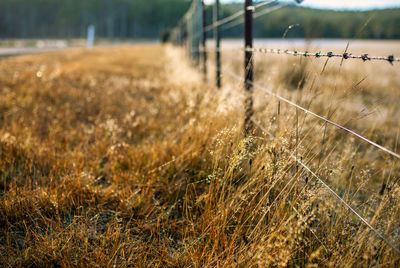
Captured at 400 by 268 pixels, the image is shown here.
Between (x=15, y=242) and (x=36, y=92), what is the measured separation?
4.23 metres

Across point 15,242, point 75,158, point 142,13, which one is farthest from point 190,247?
point 142,13

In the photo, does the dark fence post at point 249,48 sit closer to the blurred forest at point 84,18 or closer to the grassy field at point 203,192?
the grassy field at point 203,192

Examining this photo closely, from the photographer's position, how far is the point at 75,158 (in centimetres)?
254

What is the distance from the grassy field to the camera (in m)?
1.41

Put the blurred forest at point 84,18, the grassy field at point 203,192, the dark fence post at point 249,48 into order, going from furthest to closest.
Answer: the blurred forest at point 84,18 < the dark fence post at point 249,48 < the grassy field at point 203,192

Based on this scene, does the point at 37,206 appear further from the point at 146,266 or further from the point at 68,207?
the point at 146,266

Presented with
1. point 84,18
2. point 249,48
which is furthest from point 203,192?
point 84,18

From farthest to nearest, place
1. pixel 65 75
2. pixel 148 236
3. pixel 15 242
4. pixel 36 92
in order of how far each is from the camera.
→ pixel 65 75
pixel 36 92
pixel 148 236
pixel 15 242

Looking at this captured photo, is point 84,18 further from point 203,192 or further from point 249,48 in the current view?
point 203,192

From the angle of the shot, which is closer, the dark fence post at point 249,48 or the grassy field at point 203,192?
the grassy field at point 203,192

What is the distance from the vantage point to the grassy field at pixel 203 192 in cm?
141

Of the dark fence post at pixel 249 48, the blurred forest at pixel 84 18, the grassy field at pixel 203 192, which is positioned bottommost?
the grassy field at pixel 203 192

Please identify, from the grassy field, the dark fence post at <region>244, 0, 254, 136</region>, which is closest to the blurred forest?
the dark fence post at <region>244, 0, 254, 136</region>

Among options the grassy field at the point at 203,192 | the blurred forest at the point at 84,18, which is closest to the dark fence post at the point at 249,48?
the grassy field at the point at 203,192
